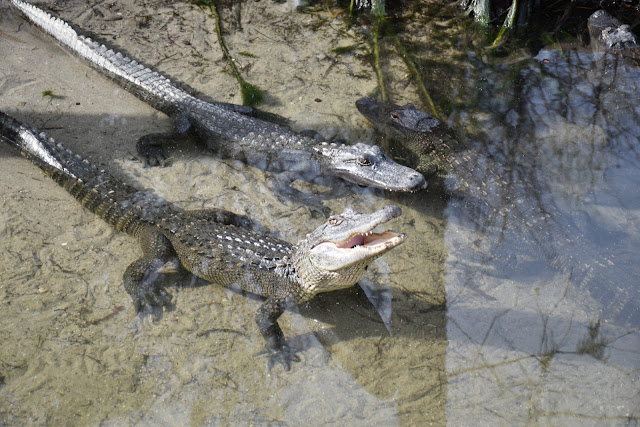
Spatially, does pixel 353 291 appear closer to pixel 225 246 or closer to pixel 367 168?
pixel 225 246

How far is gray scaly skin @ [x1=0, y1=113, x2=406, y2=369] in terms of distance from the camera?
3.35 m

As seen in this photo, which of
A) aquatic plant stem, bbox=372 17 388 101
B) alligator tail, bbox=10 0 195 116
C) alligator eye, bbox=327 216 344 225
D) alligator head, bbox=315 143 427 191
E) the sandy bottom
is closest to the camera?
the sandy bottom

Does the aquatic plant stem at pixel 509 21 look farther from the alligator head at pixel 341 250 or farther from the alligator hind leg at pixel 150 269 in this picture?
the alligator hind leg at pixel 150 269

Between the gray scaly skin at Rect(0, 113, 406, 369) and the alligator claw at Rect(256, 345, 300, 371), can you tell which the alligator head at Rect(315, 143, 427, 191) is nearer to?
the gray scaly skin at Rect(0, 113, 406, 369)

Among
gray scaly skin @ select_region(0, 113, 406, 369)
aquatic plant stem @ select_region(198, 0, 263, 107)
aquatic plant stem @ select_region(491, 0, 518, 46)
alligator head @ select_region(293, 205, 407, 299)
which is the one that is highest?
aquatic plant stem @ select_region(491, 0, 518, 46)

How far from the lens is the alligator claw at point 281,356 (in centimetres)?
329

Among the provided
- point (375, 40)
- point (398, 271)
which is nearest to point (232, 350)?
point (398, 271)

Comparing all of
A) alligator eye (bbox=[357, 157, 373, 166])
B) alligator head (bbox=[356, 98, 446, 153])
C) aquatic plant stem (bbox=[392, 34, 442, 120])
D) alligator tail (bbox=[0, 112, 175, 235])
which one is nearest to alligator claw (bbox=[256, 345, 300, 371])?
alligator tail (bbox=[0, 112, 175, 235])

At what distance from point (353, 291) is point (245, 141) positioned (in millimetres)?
1901

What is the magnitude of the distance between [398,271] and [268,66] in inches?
121

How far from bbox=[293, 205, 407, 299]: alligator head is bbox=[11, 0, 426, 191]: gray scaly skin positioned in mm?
1235

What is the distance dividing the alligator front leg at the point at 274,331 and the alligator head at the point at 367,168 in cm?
150

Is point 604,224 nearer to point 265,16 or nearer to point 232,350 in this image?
point 232,350

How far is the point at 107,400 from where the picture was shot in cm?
308
